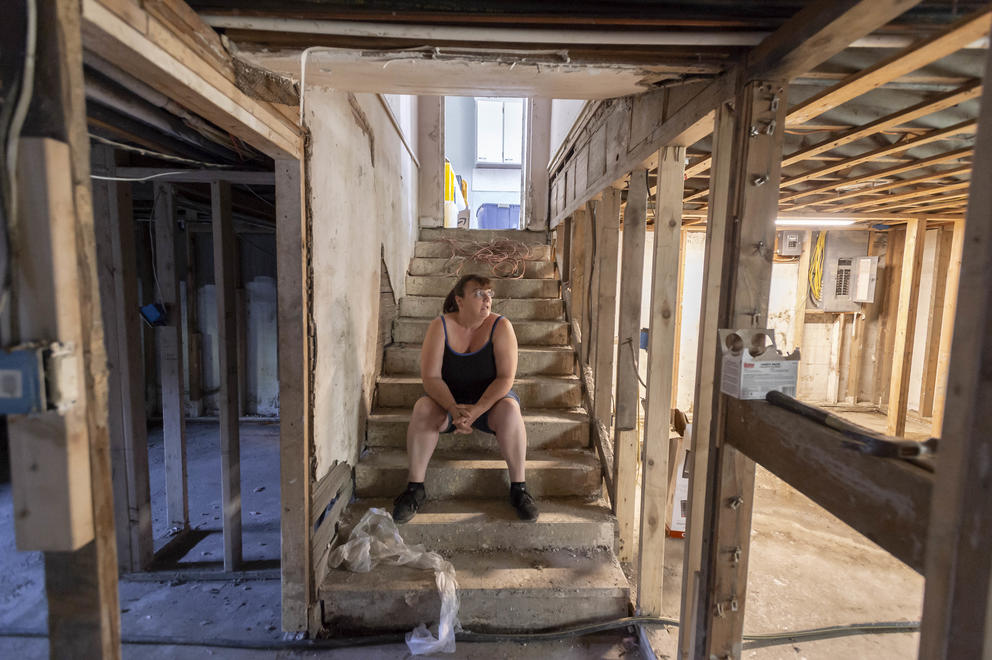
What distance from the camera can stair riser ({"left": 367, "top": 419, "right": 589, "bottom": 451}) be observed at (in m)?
2.61

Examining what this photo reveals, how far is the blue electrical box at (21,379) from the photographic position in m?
0.66

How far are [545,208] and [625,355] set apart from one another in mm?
2562

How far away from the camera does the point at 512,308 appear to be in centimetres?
350

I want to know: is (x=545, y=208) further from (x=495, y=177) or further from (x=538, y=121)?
(x=495, y=177)

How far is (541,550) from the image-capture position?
219cm

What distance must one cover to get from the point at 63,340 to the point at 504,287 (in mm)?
3104

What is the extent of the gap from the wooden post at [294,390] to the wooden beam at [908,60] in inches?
61.7

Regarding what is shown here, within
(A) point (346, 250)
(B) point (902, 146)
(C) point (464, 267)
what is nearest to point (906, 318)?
(B) point (902, 146)

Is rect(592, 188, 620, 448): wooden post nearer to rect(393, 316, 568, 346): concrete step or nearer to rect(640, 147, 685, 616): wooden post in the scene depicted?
rect(393, 316, 568, 346): concrete step

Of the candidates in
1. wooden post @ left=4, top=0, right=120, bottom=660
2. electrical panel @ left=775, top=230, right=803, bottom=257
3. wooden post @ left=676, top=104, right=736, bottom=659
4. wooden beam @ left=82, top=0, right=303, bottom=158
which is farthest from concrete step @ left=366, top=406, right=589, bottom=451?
electrical panel @ left=775, top=230, right=803, bottom=257

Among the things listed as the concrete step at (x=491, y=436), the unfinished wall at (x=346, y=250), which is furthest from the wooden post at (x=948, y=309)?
the unfinished wall at (x=346, y=250)

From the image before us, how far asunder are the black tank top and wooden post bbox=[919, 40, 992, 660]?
185 cm

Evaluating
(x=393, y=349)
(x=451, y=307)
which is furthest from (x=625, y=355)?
(x=393, y=349)

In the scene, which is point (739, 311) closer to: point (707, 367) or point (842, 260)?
point (707, 367)
